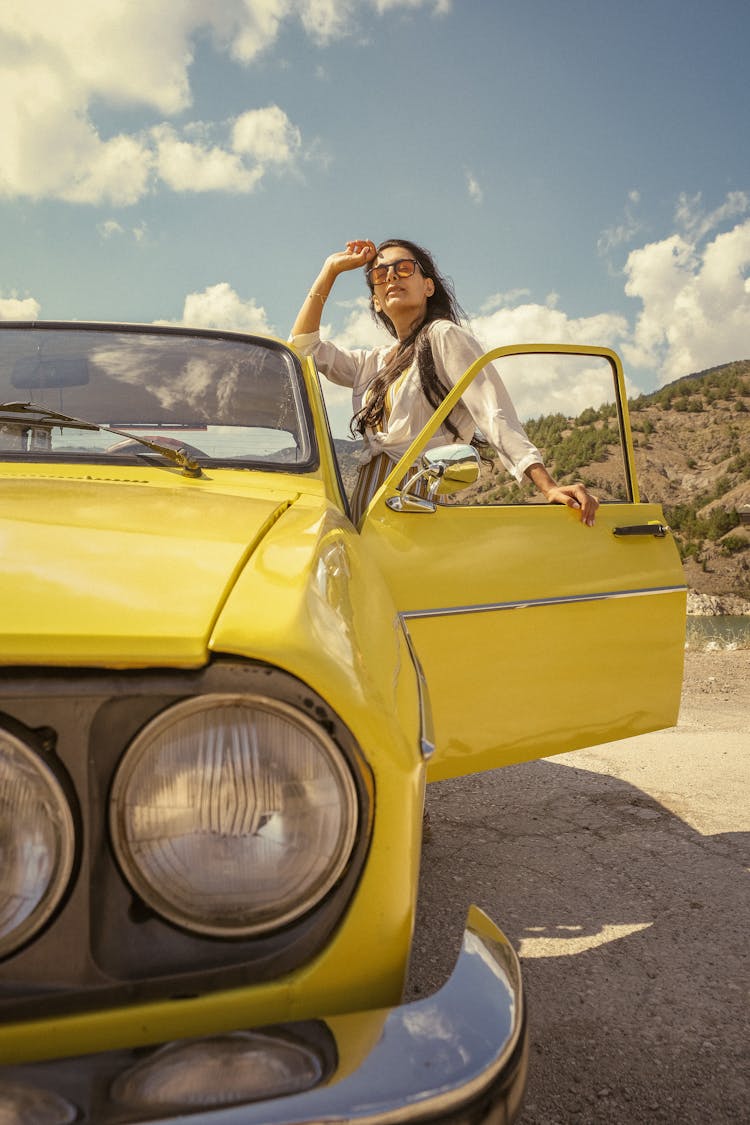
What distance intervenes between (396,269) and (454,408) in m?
0.82

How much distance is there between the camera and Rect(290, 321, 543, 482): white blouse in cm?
258

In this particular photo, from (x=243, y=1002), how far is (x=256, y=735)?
0.88ft

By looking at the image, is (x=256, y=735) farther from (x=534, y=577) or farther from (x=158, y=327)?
(x=158, y=327)

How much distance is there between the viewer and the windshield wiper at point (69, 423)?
1.88 m

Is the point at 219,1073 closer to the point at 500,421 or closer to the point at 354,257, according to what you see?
the point at 500,421

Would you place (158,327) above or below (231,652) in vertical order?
above

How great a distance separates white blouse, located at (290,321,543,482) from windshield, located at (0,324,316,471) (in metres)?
0.26

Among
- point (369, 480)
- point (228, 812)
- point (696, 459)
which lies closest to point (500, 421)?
point (369, 480)

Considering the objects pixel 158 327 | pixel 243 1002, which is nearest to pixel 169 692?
pixel 243 1002

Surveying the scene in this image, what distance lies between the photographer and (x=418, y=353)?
9.43 feet

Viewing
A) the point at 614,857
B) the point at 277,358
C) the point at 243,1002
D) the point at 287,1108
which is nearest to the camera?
the point at 287,1108

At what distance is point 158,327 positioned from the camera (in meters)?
2.52

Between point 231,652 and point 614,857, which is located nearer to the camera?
point 231,652

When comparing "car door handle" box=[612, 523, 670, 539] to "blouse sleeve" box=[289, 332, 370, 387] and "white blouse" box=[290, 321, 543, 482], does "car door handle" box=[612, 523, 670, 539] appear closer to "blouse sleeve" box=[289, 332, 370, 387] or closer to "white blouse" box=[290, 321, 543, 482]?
"white blouse" box=[290, 321, 543, 482]
